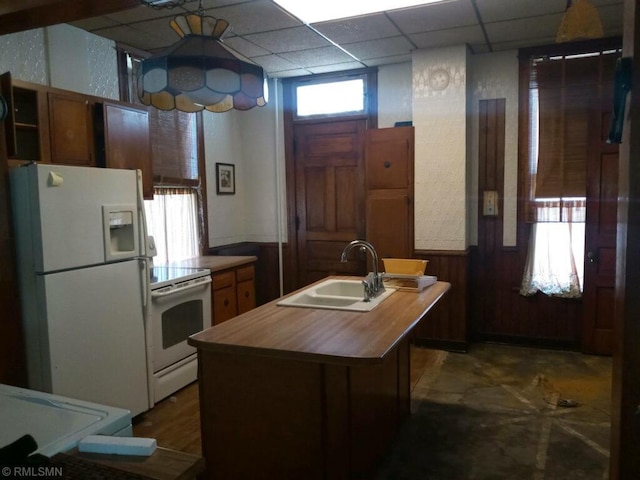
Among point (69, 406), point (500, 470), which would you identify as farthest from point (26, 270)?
point (500, 470)

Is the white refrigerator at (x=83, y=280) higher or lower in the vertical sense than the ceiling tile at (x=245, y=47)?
lower

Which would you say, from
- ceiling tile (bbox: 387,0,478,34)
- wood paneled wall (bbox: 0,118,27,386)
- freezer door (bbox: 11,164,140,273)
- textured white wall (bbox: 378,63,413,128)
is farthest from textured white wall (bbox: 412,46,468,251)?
wood paneled wall (bbox: 0,118,27,386)

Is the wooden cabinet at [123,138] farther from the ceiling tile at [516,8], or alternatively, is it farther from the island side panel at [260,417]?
the ceiling tile at [516,8]

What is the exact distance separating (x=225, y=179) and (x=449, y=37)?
105 inches

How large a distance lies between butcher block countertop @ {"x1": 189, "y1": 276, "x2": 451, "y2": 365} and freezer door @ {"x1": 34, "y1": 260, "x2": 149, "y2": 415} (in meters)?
0.99

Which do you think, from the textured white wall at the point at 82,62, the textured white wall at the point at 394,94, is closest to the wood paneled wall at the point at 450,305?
the textured white wall at the point at 394,94

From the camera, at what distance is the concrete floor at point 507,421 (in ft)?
8.90

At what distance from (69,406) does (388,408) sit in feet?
6.37

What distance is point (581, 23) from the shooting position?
1.93 meters

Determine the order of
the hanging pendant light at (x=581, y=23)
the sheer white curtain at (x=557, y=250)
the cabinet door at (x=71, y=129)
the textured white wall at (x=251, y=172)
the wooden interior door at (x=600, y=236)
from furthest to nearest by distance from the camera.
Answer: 1. the textured white wall at (x=251, y=172)
2. the sheer white curtain at (x=557, y=250)
3. the wooden interior door at (x=600, y=236)
4. the cabinet door at (x=71, y=129)
5. the hanging pendant light at (x=581, y=23)

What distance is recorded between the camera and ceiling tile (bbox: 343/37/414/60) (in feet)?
14.2

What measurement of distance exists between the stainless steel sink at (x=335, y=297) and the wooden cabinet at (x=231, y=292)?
45.5 inches

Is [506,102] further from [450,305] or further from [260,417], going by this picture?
[260,417]

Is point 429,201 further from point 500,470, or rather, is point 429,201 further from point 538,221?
point 500,470
